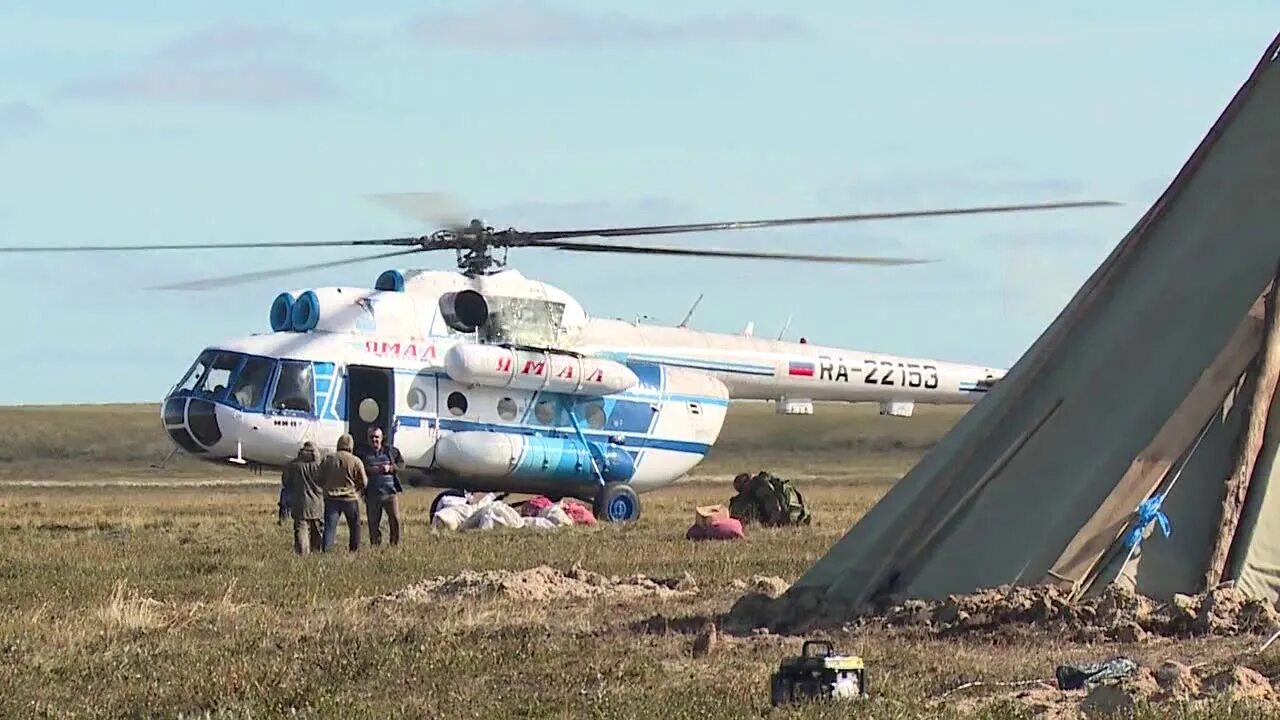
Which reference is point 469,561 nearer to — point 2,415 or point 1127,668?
point 1127,668

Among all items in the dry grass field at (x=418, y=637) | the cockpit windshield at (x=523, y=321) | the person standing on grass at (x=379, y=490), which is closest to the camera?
the dry grass field at (x=418, y=637)

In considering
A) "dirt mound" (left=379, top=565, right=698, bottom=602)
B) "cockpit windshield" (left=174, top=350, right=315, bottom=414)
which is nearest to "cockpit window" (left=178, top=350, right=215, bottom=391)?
"cockpit windshield" (left=174, top=350, right=315, bottom=414)

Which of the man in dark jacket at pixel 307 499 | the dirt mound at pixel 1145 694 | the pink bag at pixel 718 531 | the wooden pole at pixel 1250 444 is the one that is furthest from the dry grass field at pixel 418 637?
the wooden pole at pixel 1250 444

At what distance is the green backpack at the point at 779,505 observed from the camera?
29.1 metres

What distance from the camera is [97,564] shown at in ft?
70.7

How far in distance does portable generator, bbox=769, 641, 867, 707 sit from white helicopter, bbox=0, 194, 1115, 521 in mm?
16417

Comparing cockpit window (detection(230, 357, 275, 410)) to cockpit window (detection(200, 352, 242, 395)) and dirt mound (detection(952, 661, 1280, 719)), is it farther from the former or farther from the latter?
dirt mound (detection(952, 661, 1280, 719))

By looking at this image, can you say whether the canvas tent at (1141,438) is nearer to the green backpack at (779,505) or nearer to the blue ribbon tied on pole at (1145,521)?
the blue ribbon tied on pole at (1145,521)

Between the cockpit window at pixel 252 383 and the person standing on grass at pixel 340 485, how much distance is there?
5.75m

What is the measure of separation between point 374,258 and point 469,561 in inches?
398

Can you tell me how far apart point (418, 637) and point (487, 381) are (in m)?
17.3

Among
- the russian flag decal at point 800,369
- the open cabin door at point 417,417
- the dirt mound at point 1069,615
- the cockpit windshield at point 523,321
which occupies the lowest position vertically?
the dirt mound at point 1069,615

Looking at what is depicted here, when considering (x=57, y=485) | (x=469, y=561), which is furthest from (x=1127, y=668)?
(x=57, y=485)

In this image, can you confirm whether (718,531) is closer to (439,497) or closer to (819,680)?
(439,497)
